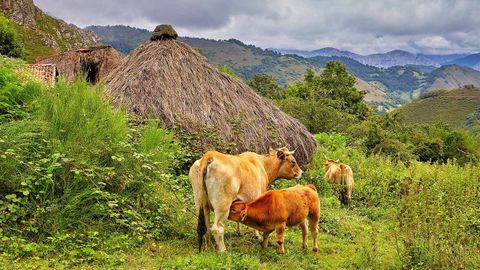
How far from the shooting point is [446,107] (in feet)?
449

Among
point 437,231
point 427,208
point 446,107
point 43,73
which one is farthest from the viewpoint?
point 446,107

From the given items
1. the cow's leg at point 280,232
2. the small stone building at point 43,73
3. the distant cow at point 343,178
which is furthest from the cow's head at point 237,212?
the distant cow at point 343,178

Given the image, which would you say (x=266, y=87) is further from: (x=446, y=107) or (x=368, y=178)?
(x=446, y=107)

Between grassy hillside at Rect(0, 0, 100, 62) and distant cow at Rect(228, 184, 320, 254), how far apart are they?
7628cm

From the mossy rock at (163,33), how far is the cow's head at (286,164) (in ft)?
22.3

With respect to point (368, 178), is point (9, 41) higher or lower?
higher

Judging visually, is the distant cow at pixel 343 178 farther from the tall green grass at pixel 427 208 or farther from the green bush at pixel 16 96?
the green bush at pixel 16 96

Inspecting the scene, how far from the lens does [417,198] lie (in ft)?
25.6

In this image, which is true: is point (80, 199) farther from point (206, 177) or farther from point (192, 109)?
point (192, 109)

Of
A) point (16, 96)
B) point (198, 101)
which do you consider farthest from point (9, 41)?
point (16, 96)

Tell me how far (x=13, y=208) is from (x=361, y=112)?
1760 inches

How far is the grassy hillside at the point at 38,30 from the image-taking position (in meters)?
81.5

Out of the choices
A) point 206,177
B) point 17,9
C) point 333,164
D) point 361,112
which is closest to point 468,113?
point 361,112

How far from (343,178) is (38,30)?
9283 cm
